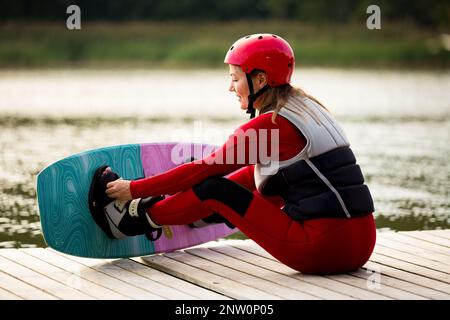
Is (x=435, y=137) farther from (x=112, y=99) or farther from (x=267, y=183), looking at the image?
(x=267, y=183)

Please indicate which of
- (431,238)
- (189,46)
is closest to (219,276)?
(431,238)

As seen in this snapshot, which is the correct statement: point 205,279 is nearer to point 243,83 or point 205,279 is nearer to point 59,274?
point 59,274

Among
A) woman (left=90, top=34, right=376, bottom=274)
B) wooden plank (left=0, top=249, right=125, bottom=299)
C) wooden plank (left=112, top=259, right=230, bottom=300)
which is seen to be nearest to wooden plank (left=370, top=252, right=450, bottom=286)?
woman (left=90, top=34, right=376, bottom=274)

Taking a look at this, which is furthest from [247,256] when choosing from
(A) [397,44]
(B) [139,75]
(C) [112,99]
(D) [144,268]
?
(A) [397,44]

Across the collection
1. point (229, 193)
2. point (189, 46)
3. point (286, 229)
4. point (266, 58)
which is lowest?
point (286, 229)

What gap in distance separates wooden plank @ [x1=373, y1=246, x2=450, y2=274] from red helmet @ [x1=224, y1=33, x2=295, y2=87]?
1017mm

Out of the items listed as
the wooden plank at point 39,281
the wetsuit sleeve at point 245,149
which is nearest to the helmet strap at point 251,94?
the wetsuit sleeve at point 245,149

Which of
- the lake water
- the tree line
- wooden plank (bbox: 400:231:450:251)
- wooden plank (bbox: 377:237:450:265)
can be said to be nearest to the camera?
wooden plank (bbox: 377:237:450:265)

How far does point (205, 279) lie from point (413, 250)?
3.72 feet

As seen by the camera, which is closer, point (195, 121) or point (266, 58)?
point (266, 58)

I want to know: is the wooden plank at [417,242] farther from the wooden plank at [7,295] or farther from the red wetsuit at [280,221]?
the wooden plank at [7,295]

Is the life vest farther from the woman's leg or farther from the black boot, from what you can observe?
the black boot

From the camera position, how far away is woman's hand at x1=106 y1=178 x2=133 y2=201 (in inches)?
172

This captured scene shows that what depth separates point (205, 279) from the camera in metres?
4.28
